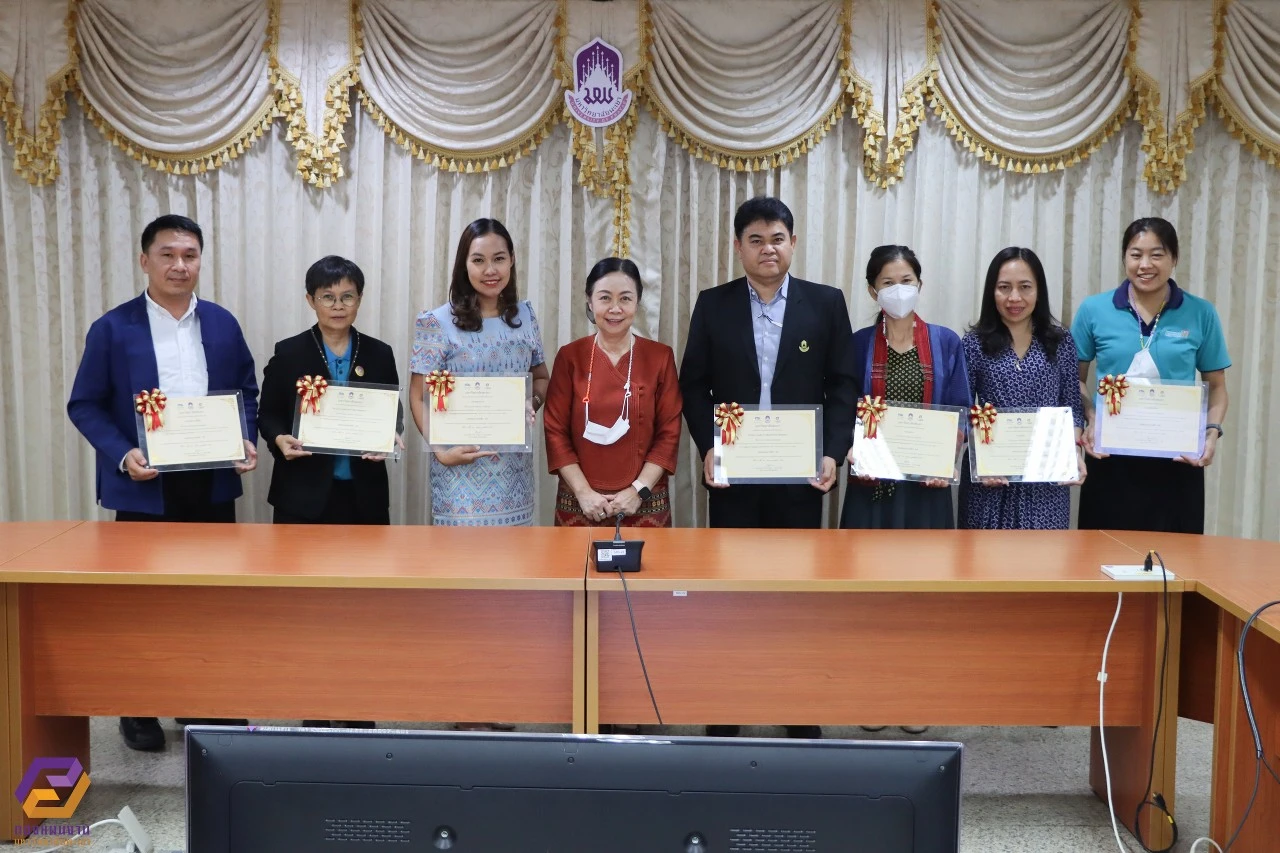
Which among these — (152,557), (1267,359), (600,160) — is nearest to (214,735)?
(152,557)

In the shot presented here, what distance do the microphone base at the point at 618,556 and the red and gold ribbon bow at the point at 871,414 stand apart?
107 cm

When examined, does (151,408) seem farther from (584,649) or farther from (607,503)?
(584,649)

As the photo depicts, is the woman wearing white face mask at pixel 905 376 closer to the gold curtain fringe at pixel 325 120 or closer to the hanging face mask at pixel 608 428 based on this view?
the hanging face mask at pixel 608 428

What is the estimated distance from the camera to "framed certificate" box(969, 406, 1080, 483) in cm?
315

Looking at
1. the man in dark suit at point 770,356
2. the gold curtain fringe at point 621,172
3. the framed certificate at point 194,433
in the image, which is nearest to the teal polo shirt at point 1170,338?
the man in dark suit at point 770,356

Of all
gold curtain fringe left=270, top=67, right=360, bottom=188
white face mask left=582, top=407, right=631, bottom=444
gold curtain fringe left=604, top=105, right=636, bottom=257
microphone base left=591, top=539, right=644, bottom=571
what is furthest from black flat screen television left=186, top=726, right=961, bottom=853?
gold curtain fringe left=270, top=67, right=360, bottom=188

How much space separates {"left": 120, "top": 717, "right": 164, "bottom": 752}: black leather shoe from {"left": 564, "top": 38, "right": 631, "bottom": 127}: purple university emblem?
2.46 metres

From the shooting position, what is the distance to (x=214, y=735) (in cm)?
89

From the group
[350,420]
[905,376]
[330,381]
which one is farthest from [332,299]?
[905,376]

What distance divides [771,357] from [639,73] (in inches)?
50.4

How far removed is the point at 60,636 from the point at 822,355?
220 cm

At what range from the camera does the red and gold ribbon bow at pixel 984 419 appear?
3.17 meters

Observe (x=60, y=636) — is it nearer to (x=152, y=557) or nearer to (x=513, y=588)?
(x=152, y=557)

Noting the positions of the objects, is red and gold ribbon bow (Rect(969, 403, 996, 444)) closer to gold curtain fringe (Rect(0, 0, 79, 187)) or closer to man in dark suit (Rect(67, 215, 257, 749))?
man in dark suit (Rect(67, 215, 257, 749))
